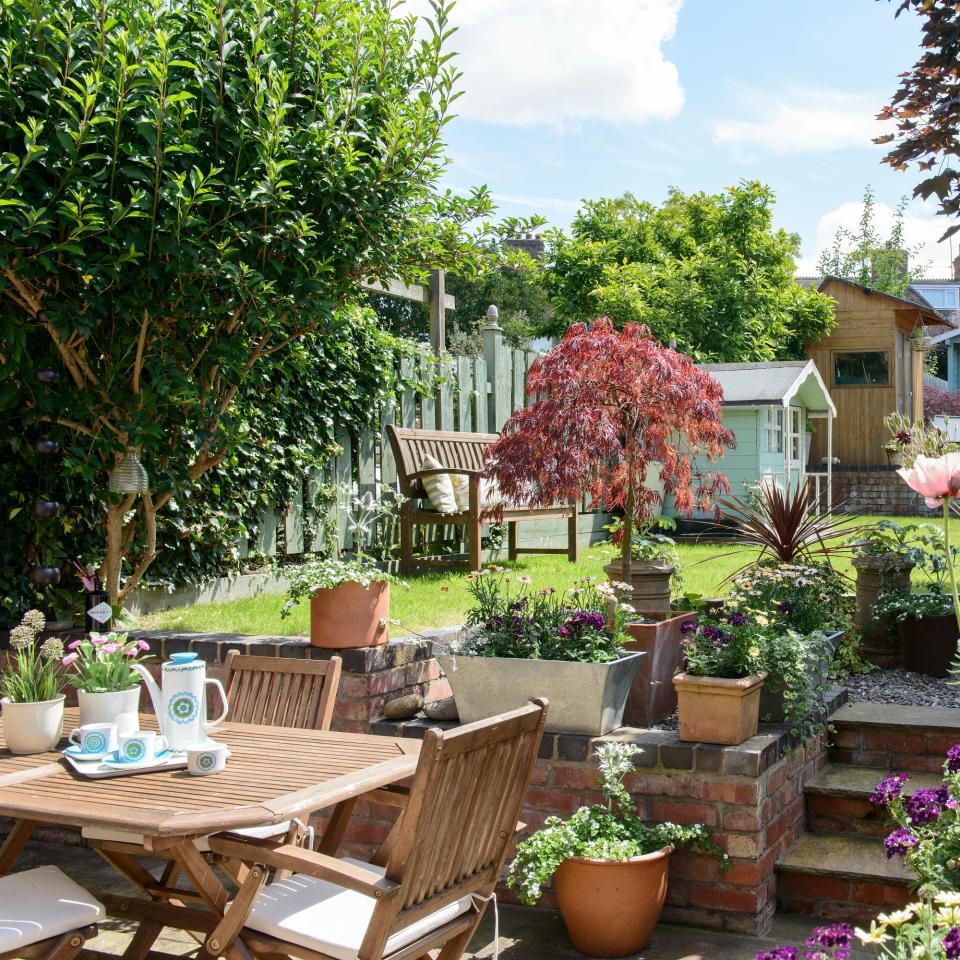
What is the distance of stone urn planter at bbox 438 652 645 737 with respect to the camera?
395 cm

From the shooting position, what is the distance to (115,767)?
9.29ft

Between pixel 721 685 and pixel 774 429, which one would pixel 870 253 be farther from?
pixel 721 685

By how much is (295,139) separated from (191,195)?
486mm

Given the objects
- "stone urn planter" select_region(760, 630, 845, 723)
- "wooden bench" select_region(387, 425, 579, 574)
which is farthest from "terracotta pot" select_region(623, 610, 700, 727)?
"wooden bench" select_region(387, 425, 579, 574)

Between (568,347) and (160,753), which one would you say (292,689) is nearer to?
(160,753)

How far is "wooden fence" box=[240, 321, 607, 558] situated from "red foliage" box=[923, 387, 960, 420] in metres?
23.4

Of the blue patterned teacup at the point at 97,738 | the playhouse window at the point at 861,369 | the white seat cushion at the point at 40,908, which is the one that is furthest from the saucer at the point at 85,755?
the playhouse window at the point at 861,369

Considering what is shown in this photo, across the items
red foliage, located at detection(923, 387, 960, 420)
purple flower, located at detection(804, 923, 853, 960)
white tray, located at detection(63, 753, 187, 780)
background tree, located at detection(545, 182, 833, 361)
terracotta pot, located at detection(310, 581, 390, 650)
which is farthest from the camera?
red foliage, located at detection(923, 387, 960, 420)

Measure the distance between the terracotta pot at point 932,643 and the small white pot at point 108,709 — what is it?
3.94 m

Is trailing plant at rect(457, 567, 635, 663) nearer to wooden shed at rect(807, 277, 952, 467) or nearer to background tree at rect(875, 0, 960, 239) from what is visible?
background tree at rect(875, 0, 960, 239)

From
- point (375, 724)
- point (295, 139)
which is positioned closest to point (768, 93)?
point (295, 139)

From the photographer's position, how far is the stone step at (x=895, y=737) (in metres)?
4.36

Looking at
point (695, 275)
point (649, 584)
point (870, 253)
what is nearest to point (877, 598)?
point (649, 584)

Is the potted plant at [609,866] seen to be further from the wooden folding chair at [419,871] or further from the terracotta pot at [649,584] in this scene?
the terracotta pot at [649,584]
